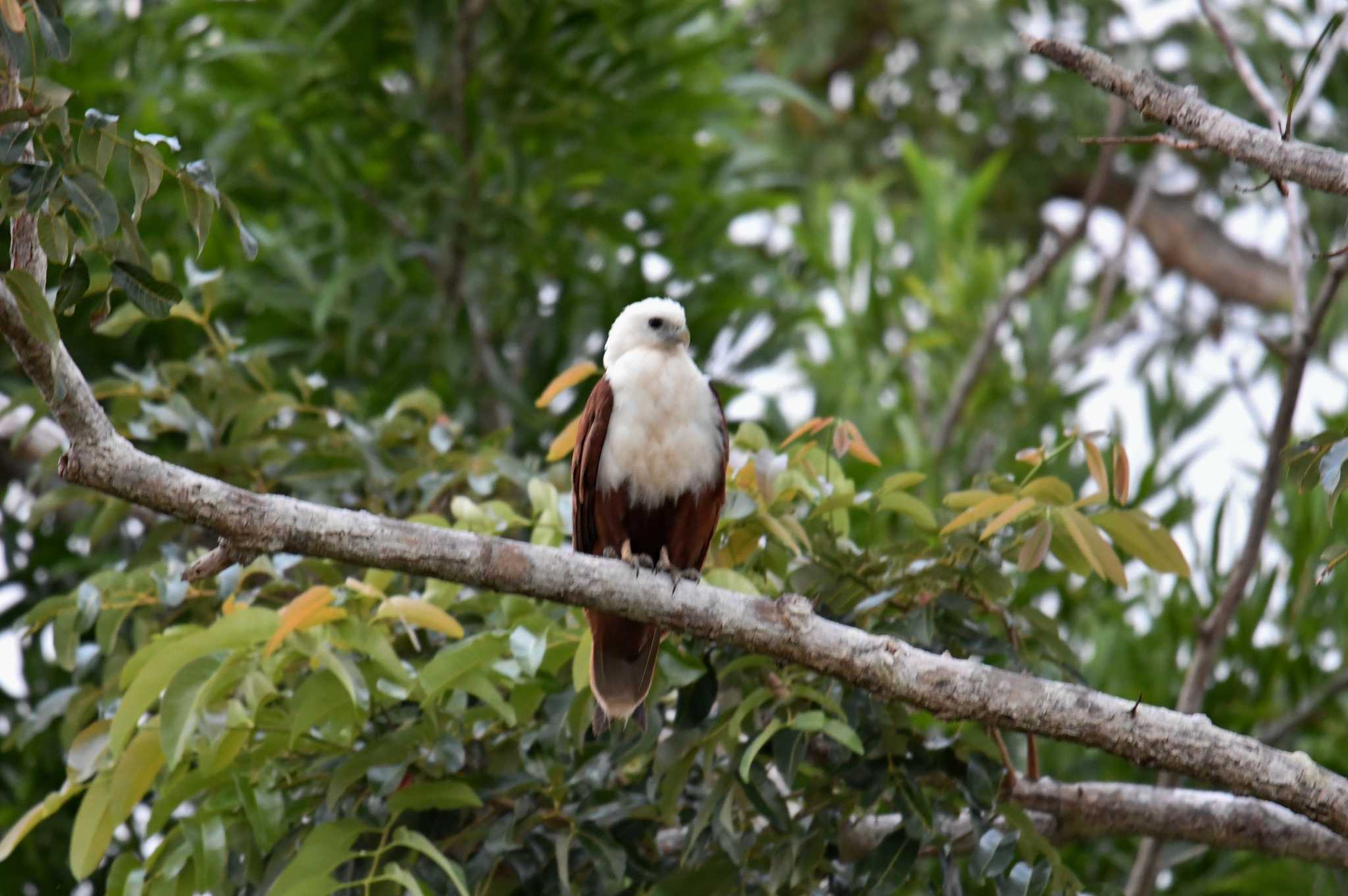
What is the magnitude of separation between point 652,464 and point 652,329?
36 cm

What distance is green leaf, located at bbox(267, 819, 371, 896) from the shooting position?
2.50m

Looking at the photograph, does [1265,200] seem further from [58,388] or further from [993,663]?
[58,388]

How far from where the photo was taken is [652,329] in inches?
127

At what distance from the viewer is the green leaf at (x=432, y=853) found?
2.48m

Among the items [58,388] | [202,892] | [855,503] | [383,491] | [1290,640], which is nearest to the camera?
[58,388]

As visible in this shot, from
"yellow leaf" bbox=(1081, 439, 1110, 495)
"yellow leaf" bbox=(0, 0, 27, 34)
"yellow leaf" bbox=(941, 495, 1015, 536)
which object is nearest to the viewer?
"yellow leaf" bbox=(0, 0, 27, 34)

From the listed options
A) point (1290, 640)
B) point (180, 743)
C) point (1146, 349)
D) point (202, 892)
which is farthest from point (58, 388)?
point (1146, 349)

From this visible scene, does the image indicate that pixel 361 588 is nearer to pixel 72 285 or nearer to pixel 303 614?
pixel 303 614

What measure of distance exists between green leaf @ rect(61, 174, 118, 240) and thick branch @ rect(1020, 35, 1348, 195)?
1.35 metres

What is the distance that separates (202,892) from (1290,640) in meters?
3.18

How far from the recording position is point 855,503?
2887 mm

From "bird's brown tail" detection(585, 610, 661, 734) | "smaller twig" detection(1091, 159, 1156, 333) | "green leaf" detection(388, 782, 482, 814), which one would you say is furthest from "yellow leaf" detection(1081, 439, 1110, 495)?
"smaller twig" detection(1091, 159, 1156, 333)

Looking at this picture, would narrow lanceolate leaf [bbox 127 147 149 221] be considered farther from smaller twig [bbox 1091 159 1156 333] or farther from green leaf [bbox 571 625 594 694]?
smaller twig [bbox 1091 159 1156 333]

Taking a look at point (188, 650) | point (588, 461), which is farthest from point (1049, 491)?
point (188, 650)
